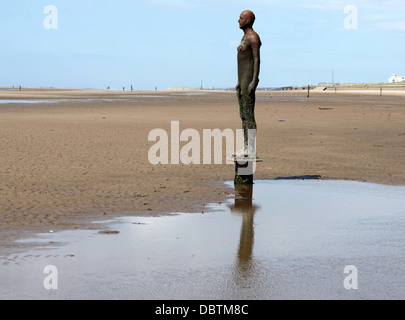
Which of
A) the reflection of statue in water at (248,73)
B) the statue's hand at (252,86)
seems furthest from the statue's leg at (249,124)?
the statue's hand at (252,86)

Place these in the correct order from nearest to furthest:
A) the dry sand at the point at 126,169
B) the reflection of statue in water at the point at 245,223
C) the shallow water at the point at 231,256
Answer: the shallow water at the point at 231,256
the reflection of statue in water at the point at 245,223
the dry sand at the point at 126,169

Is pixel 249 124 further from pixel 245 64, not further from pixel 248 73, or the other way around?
pixel 245 64

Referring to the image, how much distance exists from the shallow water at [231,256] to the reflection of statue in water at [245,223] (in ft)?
0.05

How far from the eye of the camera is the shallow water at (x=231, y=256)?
603 centimetres

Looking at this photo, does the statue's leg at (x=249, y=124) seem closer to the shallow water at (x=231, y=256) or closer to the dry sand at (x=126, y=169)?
the dry sand at (x=126, y=169)

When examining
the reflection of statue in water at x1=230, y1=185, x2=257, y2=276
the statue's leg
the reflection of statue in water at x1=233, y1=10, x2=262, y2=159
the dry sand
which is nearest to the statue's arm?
the reflection of statue in water at x1=233, y1=10, x2=262, y2=159

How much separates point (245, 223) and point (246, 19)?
4.95m

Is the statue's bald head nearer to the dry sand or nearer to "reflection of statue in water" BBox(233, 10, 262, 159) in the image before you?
"reflection of statue in water" BBox(233, 10, 262, 159)

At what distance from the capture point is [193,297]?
5.82 metres

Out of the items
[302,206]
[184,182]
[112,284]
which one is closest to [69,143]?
[184,182]

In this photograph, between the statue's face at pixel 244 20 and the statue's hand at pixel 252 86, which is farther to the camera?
the statue's face at pixel 244 20

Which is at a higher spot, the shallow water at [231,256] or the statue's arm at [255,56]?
the statue's arm at [255,56]

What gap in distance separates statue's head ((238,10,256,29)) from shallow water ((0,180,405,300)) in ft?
12.6
